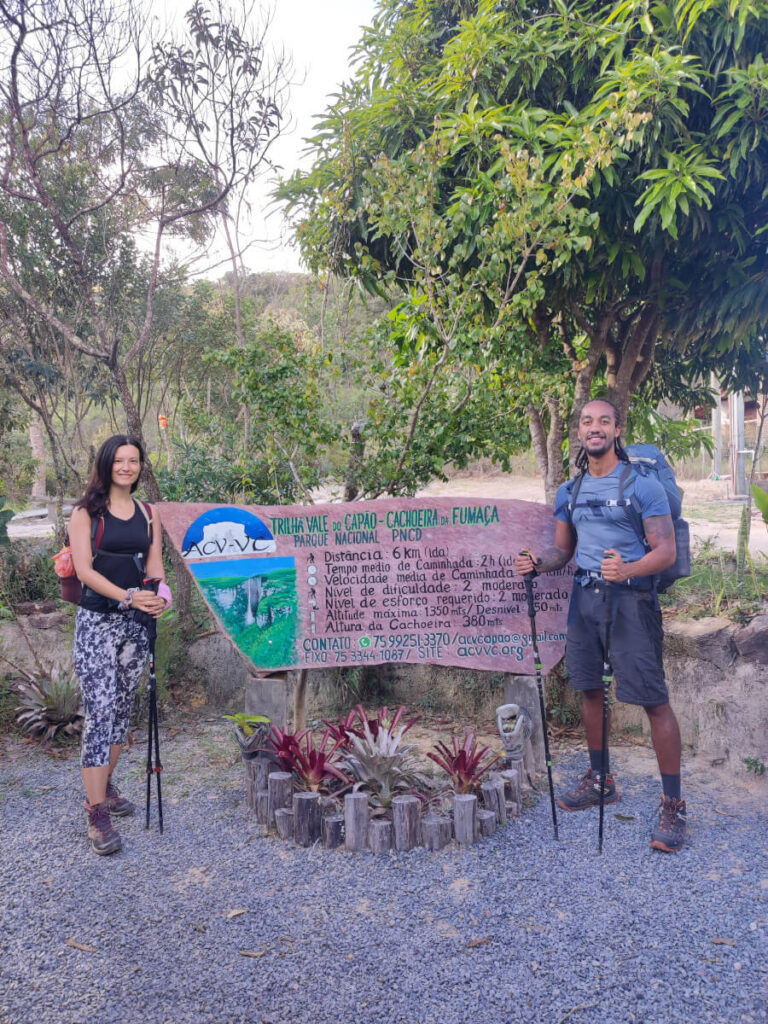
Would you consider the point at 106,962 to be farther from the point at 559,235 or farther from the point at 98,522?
the point at 559,235

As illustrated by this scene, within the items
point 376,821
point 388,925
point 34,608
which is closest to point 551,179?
point 376,821

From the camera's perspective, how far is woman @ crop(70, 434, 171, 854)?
11.2 ft

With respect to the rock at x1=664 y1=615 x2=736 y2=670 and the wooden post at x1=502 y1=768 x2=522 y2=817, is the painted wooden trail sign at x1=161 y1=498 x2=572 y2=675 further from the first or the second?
the rock at x1=664 y1=615 x2=736 y2=670

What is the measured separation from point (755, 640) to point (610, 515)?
153 centimetres

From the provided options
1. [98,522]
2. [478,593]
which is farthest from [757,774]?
[98,522]

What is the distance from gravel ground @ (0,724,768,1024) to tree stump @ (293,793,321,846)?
6 cm

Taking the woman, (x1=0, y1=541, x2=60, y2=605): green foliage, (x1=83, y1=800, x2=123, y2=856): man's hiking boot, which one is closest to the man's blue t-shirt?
the woman

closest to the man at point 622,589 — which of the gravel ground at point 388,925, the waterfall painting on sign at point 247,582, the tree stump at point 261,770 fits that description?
the gravel ground at point 388,925

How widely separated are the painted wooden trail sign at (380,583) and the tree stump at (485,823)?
2.78 ft

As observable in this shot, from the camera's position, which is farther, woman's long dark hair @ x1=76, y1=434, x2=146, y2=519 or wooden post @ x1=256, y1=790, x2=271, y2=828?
wooden post @ x1=256, y1=790, x2=271, y2=828

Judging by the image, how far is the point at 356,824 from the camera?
334 centimetres

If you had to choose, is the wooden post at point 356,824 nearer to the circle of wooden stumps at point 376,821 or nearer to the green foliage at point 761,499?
the circle of wooden stumps at point 376,821

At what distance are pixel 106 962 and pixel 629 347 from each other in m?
4.79

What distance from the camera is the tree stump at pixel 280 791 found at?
354 cm
